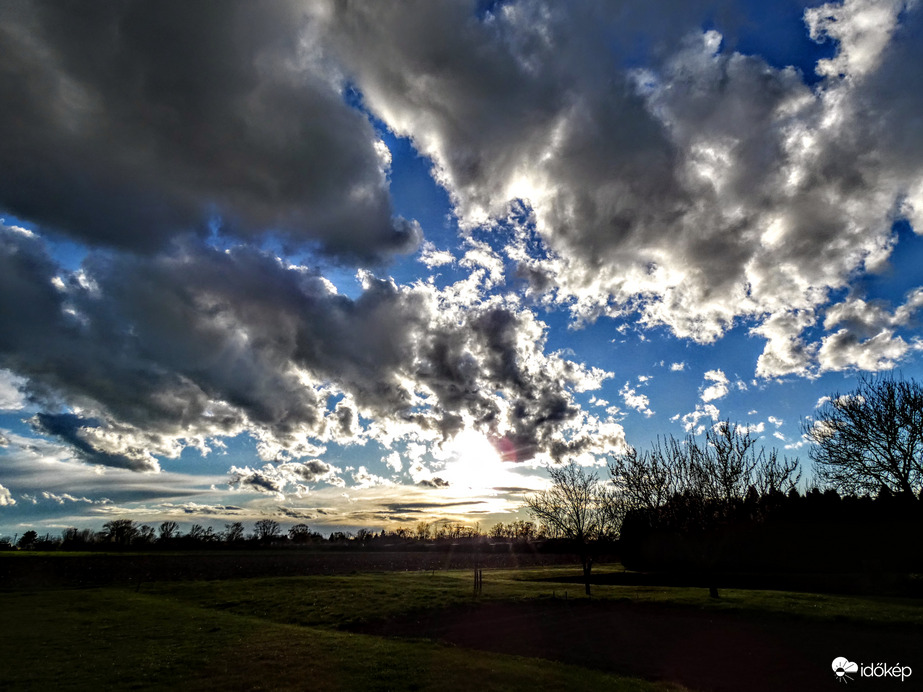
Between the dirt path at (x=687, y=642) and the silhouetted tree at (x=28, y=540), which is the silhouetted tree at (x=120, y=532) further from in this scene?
the dirt path at (x=687, y=642)

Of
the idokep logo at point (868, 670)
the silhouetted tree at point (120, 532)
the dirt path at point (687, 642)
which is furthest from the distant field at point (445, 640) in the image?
the silhouetted tree at point (120, 532)

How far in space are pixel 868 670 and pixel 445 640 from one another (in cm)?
1562

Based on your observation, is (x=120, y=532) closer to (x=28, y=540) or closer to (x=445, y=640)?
(x=28, y=540)

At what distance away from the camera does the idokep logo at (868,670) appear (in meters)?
15.5

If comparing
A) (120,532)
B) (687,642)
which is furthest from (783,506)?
(120,532)

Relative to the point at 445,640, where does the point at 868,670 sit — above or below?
above

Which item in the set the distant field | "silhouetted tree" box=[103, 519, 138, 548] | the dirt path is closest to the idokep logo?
the dirt path

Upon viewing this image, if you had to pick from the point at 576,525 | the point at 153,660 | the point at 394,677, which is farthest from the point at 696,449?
the point at 153,660

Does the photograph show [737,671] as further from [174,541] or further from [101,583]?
[174,541]

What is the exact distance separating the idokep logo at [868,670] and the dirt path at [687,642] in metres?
0.29

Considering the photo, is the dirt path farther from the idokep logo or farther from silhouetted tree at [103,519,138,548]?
silhouetted tree at [103,519,138,548]

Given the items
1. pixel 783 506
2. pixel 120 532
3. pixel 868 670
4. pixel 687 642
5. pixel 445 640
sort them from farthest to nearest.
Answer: pixel 120 532
pixel 783 506
pixel 445 640
pixel 687 642
pixel 868 670

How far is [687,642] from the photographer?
2095 cm

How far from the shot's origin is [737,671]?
16.7 m
